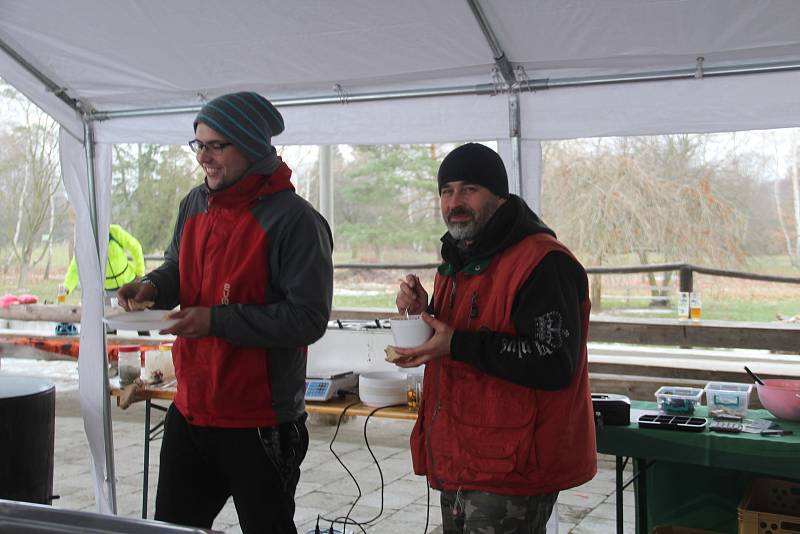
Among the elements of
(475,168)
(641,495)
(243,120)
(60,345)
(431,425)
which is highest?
(243,120)

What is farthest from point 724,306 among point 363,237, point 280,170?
point 280,170

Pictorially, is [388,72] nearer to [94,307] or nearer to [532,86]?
[532,86]

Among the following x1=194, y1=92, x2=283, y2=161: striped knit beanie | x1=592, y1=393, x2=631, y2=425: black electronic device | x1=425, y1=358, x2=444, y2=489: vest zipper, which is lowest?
x1=592, y1=393, x2=631, y2=425: black electronic device

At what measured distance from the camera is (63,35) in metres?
3.18

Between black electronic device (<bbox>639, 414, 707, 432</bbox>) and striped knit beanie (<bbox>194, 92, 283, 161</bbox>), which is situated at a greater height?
striped knit beanie (<bbox>194, 92, 283, 161</bbox>)

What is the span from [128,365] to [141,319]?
164 centimetres

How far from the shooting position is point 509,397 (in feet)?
5.87

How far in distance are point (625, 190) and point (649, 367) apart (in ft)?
29.9

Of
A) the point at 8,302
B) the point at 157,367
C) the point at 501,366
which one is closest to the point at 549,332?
the point at 501,366

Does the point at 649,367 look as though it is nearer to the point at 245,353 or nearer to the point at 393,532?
the point at 393,532

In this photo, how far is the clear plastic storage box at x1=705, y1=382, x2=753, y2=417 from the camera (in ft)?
8.97

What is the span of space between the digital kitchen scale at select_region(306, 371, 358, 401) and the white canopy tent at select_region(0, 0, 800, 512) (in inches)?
39.8

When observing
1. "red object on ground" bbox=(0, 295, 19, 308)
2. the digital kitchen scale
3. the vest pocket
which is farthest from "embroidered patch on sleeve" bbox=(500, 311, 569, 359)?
"red object on ground" bbox=(0, 295, 19, 308)

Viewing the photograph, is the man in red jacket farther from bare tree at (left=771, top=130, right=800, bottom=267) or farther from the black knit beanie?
bare tree at (left=771, top=130, right=800, bottom=267)
